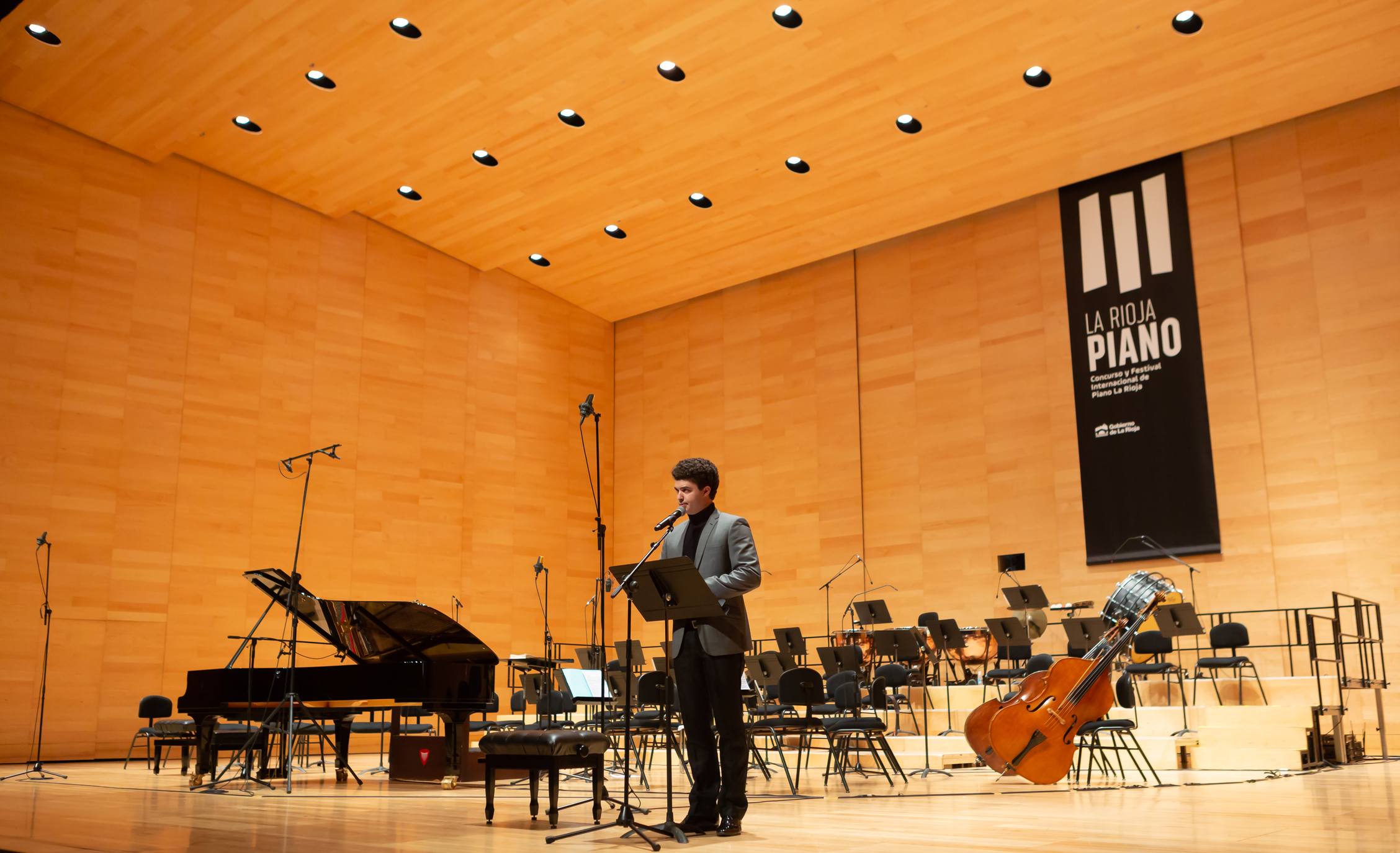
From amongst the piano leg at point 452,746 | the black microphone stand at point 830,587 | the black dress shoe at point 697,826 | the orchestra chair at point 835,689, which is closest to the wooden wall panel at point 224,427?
the black microphone stand at point 830,587

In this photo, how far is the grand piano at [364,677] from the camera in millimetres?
7742

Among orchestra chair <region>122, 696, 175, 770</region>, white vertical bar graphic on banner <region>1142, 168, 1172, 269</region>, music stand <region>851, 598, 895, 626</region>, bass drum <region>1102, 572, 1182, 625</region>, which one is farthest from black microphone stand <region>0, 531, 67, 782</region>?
white vertical bar graphic on banner <region>1142, 168, 1172, 269</region>

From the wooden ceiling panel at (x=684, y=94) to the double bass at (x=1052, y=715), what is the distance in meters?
6.33

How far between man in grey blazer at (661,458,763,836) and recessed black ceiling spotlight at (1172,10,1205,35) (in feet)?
25.9

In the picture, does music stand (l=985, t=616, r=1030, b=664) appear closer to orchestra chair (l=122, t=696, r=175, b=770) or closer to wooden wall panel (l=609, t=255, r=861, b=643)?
wooden wall panel (l=609, t=255, r=861, b=643)

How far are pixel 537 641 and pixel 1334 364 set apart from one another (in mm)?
10045

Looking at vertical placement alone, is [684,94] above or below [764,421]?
above

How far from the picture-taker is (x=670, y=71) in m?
11.3

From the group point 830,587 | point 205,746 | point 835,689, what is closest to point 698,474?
point 835,689

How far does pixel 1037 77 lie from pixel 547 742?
28.3ft

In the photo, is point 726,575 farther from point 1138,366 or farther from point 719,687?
point 1138,366

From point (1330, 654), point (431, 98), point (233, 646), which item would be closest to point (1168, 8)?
point (1330, 654)

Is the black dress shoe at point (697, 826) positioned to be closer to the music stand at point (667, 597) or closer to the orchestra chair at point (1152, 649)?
the music stand at point (667, 597)

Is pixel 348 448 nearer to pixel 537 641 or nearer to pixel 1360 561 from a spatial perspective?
pixel 537 641
